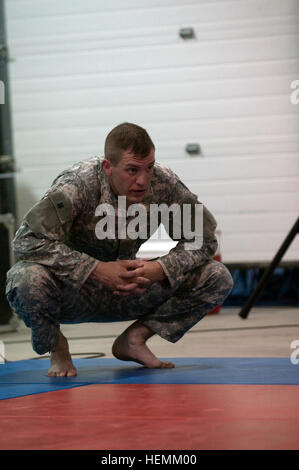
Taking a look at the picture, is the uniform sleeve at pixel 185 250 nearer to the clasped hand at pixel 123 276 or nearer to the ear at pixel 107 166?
the clasped hand at pixel 123 276

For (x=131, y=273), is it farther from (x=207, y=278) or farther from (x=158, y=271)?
(x=207, y=278)

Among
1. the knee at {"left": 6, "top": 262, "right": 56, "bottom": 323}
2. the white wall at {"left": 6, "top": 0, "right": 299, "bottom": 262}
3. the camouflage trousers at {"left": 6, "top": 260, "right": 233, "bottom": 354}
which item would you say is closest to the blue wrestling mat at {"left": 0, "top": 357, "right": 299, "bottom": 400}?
the camouflage trousers at {"left": 6, "top": 260, "right": 233, "bottom": 354}

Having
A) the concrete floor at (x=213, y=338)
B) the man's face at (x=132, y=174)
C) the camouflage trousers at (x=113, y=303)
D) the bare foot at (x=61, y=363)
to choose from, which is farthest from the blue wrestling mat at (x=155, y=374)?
the man's face at (x=132, y=174)

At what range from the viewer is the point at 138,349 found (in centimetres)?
273

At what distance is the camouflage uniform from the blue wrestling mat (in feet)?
0.50

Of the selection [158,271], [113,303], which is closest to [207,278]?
[158,271]

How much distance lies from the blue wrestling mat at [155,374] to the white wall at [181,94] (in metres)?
3.45

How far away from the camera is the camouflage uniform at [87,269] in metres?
2.48

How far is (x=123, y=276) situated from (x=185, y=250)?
1.01 feet

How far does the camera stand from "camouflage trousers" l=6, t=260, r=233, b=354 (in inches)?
98.9

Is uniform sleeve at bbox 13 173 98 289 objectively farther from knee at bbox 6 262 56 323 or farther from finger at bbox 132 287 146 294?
finger at bbox 132 287 146 294
